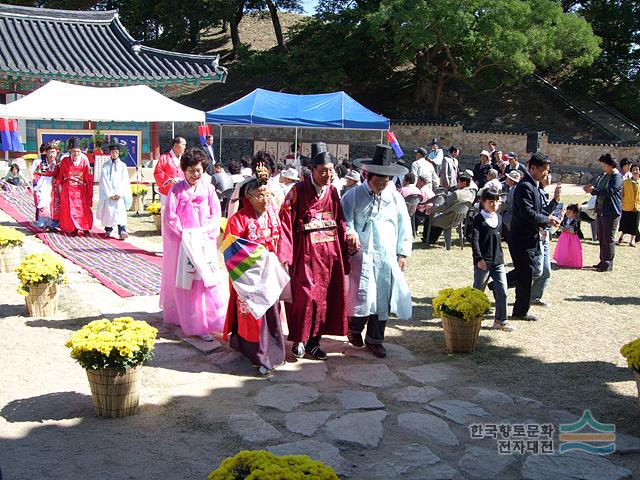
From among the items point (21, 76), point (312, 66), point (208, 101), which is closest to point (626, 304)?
point (21, 76)

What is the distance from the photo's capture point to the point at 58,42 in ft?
64.8

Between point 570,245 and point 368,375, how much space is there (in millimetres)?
5807

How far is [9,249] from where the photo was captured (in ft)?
27.9

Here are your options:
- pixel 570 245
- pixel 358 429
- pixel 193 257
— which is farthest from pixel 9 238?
pixel 570 245

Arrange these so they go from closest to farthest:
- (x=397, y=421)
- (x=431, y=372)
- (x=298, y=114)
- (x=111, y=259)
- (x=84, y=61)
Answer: (x=397, y=421) → (x=431, y=372) → (x=111, y=259) → (x=298, y=114) → (x=84, y=61)

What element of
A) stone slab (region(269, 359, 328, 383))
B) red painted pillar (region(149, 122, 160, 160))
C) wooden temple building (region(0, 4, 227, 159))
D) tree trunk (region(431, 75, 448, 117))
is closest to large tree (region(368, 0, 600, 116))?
tree trunk (region(431, 75, 448, 117))

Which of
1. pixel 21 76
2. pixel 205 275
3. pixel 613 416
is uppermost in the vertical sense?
pixel 21 76

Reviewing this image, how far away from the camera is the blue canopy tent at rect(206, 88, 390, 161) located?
51.2 ft

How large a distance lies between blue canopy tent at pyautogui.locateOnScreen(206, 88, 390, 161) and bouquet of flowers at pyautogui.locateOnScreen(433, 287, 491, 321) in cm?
1001

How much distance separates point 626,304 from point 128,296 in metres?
5.63

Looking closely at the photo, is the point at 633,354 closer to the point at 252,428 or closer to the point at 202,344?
the point at 252,428

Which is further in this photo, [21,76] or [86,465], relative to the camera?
[21,76]

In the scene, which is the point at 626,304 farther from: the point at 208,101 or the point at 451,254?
the point at 208,101

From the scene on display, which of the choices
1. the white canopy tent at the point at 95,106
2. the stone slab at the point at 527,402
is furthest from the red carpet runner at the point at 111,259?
the stone slab at the point at 527,402
